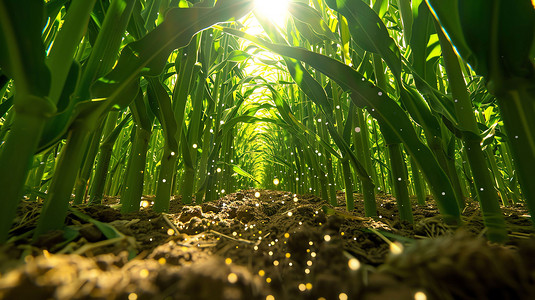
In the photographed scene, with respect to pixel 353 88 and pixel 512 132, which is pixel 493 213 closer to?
pixel 512 132

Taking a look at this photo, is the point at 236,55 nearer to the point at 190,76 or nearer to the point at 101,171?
the point at 190,76

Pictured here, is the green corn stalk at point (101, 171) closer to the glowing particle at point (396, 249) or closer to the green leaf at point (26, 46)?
the green leaf at point (26, 46)

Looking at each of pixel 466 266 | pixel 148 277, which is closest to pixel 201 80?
pixel 148 277

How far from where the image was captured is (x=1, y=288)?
172 mm

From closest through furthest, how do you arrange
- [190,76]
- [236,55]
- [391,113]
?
[391,113], [190,76], [236,55]

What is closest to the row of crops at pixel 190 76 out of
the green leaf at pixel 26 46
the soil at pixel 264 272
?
the green leaf at pixel 26 46

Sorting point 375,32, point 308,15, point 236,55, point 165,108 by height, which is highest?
point 236,55

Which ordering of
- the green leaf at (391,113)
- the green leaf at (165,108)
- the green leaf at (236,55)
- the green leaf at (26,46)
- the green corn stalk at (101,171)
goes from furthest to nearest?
the green leaf at (236,55) < the green corn stalk at (101,171) < the green leaf at (165,108) < the green leaf at (391,113) < the green leaf at (26,46)

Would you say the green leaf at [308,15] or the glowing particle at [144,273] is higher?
the green leaf at [308,15]

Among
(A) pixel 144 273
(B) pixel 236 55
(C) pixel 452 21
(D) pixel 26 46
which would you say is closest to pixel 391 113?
(C) pixel 452 21

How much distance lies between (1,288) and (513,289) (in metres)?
0.40

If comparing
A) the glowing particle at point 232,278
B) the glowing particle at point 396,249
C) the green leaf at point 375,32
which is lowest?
the glowing particle at point 232,278

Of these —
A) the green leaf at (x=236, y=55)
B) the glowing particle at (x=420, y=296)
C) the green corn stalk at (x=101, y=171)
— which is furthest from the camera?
the green leaf at (x=236, y=55)

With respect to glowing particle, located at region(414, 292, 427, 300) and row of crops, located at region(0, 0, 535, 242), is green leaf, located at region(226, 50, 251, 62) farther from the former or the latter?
glowing particle, located at region(414, 292, 427, 300)
